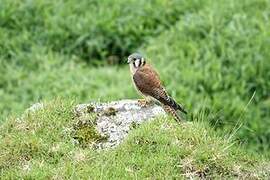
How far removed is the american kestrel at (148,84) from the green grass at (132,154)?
413 mm

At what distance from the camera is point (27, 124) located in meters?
6.38

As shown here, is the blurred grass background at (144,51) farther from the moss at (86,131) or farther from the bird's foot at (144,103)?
the moss at (86,131)

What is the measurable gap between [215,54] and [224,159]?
5.11 metres

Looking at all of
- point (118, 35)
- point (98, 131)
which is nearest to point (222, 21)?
point (118, 35)

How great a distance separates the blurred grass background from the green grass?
3.60 metres

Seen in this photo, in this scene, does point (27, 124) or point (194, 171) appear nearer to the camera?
point (194, 171)

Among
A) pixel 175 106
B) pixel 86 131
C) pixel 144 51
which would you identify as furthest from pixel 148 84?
pixel 144 51

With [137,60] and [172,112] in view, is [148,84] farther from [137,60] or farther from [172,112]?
[172,112]

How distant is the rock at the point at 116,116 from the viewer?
6309 mm

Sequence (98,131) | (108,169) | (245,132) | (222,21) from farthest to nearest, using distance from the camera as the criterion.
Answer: (222,21) < (245,132) < (98,131) < (108,169)

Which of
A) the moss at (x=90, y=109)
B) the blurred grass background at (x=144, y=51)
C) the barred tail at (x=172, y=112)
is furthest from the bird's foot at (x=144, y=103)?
the blurred grass background at (x=144, y=51)

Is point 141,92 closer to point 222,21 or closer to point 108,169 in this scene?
point 108,169

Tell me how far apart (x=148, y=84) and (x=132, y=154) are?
1.31 meters

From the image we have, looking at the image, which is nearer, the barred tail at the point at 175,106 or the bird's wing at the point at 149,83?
the barred tail at the point at 175,106
